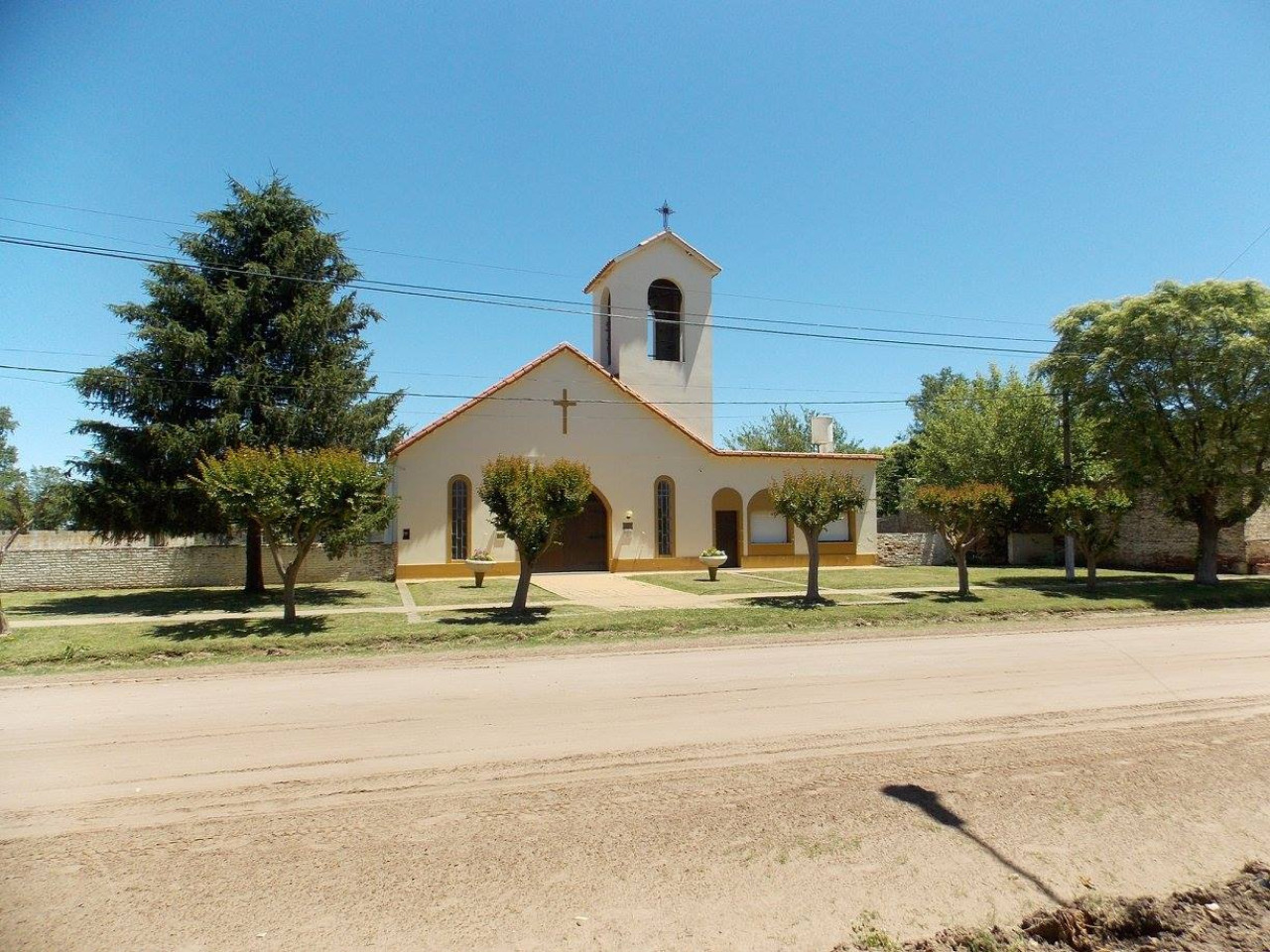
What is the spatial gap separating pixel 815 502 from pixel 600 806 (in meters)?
13.8

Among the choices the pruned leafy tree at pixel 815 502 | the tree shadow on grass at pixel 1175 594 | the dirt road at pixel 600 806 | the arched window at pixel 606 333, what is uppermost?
the arched window at pixel 606 333

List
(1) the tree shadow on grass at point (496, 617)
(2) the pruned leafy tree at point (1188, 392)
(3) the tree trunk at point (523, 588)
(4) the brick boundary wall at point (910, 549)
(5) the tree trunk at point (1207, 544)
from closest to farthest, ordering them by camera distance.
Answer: (1) the tree shadow on grass at point (496, 617), (3) the tree trunk at point (523, 588), (2) the pruned leafy tree at point (1188, 392), (5) the tree trunk at point (1207, 544), (4) the brick boundary wall at point (910, 549)

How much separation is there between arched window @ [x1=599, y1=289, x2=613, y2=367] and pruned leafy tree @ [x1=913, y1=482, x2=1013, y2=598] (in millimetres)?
16037

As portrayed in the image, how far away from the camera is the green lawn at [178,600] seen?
18203mm

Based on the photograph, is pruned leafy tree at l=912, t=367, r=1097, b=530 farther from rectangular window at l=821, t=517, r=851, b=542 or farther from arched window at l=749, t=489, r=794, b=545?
arched window at l=749, t=489, r=794, b=545

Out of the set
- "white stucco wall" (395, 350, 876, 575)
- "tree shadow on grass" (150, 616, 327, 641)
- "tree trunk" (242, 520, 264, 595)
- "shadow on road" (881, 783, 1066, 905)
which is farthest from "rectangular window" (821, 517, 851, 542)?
"shadow on road" (881, 783, 1066, 905)

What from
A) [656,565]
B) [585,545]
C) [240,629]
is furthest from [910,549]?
[240,629]

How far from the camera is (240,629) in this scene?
1461 cm

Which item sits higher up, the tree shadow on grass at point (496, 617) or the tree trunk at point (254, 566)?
the tree trunk at point (254, 566)

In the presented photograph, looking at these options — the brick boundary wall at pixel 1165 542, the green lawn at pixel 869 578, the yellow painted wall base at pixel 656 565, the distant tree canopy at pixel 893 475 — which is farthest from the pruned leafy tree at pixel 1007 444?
the distant tree canopy at pixel 893 475

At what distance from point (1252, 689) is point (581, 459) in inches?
817

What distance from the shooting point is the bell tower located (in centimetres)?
3231

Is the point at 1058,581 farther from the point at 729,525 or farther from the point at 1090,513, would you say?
the point at 729,525

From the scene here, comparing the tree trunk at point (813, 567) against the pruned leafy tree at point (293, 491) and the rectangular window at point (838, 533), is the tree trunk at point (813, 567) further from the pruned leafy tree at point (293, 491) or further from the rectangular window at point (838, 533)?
the rectangular window at point (838, 533)
